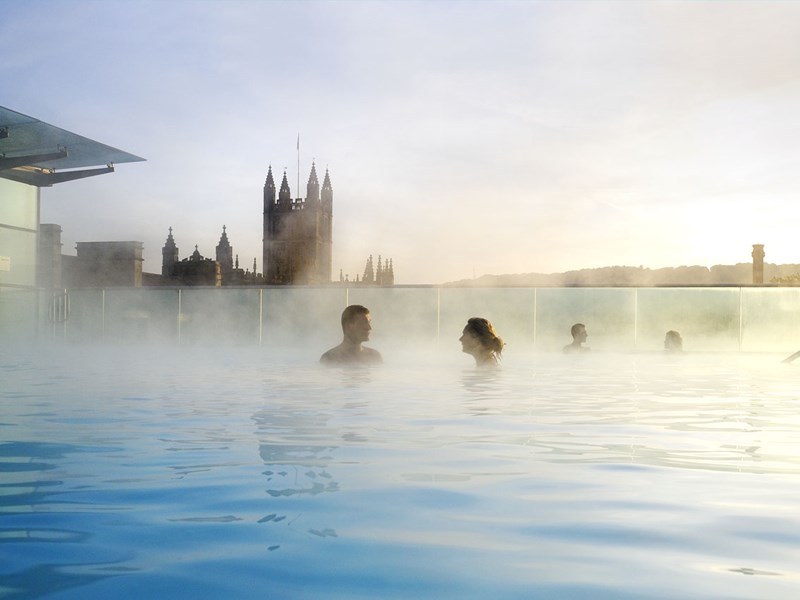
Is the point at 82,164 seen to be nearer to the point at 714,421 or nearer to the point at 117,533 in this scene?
the point at 714,421

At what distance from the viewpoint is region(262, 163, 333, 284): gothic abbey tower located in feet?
262

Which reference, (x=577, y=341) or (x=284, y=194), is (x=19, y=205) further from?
(x=284, y=194)

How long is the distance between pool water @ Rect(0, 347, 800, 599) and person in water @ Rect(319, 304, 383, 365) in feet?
11.5

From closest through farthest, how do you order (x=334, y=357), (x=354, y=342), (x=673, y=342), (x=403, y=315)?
(x=354, y=342) → (x=334, y=357) → (x=673, y=342) → (x=403, y=315)

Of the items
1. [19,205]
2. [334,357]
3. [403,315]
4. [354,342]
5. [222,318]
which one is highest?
[19,205]

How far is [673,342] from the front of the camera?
47.4 ft

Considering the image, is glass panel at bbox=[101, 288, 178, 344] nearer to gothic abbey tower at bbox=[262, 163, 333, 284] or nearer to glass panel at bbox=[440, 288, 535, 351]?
glass panel at bbox=[440, 288, 535, 351]

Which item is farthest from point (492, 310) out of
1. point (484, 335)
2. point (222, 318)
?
point (484, 335)

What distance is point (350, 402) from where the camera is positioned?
622cm

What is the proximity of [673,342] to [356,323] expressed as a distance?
7.23 meters

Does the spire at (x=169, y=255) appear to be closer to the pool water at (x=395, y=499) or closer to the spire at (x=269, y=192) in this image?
the spire at (x=269, y=192)

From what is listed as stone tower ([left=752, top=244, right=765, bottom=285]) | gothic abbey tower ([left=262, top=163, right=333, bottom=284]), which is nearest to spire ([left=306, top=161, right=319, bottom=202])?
gothic abbey tower ([left=262, top=163, right=333, bottom=284])

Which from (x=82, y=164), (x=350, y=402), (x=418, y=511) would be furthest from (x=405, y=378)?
(x=82, y=164)

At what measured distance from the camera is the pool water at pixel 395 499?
203 cm
